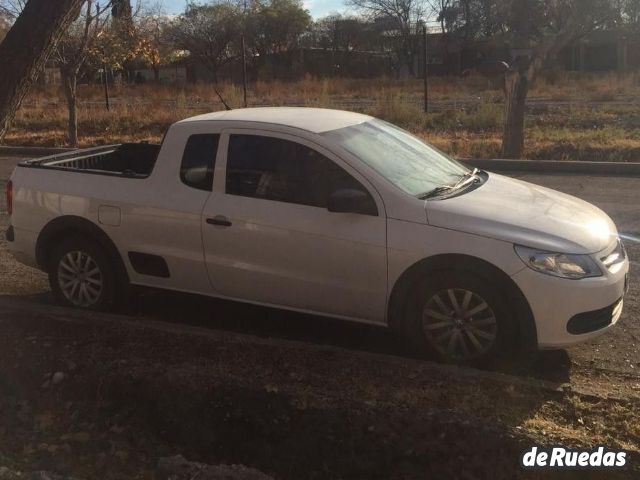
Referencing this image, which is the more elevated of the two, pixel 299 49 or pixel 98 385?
pixel 299 49

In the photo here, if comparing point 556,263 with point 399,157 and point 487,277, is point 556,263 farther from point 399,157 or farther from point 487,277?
point 399,157

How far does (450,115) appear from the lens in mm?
19875

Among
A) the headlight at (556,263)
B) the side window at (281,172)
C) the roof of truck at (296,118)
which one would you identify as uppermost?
the roof of truck at (296,118)

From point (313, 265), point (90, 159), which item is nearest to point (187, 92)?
point (90, 159)

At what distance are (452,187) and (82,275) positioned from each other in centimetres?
290

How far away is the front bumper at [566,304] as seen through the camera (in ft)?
13.4

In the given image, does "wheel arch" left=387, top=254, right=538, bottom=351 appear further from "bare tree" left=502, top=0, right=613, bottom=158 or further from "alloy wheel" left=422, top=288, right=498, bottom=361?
"bare tree" left=502, top=0, right=613, bottom=158

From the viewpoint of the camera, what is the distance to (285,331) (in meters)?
5.22

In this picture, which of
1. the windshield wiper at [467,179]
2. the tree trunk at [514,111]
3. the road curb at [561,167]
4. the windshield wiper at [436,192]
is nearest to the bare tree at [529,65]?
the tree trunk at [514,111]

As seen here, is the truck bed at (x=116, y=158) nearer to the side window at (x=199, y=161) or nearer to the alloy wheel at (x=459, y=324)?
the side window at (x=199, y=161)

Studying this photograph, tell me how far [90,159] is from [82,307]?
1.50 metres

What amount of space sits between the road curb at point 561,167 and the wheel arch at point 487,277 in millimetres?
8656

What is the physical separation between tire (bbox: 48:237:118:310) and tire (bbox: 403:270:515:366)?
2372mm

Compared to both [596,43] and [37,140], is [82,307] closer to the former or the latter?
[37,140]
